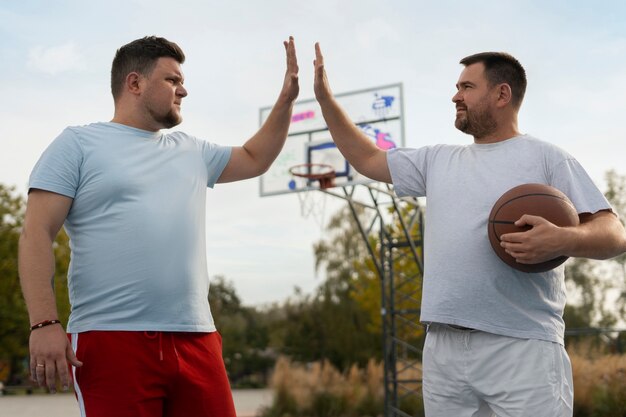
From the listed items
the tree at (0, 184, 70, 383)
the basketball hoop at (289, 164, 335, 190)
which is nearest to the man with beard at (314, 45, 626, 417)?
the basketball hoop at (289, 164, 335, 190)

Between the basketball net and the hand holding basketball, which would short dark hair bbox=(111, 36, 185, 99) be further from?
the basketball net

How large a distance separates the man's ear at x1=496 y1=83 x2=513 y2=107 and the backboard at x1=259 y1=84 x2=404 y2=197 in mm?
7943

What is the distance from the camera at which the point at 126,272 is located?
252 centimetres

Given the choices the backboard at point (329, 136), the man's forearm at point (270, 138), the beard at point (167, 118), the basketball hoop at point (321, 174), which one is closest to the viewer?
the beard at point (167, 118)

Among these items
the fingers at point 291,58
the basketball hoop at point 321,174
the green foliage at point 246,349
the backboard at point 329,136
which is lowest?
the green foliage at point 246,349

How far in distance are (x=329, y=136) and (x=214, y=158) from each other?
9.10 metres

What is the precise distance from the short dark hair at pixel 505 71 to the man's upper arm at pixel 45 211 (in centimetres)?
183

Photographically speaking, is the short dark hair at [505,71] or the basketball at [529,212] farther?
the short dark hair at [505,71]

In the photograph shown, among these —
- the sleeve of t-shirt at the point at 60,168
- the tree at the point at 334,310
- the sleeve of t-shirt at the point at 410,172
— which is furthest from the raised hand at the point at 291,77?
the tree at the point at 334,310

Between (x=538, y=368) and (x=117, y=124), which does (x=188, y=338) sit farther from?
(x=538, y=368)

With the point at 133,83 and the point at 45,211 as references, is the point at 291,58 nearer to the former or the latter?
the point at 133,83

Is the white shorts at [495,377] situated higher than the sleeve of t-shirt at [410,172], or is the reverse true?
the sleeve of t-shirt at [410,172]

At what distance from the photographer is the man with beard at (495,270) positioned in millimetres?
2598

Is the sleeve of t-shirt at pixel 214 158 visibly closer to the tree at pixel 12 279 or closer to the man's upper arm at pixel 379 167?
the man's upper arm at pixel 379 167
